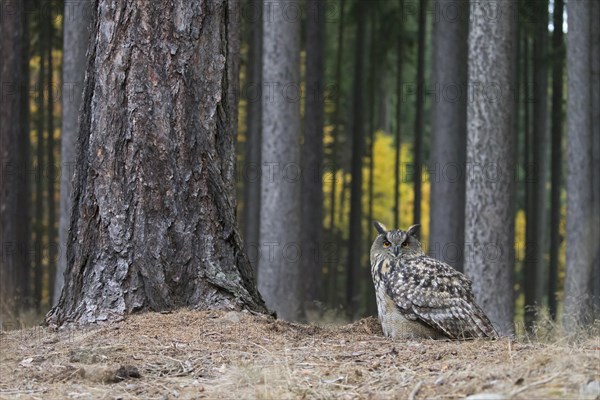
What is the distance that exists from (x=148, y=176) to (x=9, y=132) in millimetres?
10962

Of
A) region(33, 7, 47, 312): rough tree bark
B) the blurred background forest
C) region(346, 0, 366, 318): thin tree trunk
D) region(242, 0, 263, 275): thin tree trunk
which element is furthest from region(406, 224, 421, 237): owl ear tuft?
region(346, 0, 366, 318): thin tree trunk

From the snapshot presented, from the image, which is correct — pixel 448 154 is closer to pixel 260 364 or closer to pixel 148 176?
pixel 148 176

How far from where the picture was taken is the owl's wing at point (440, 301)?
7.87m

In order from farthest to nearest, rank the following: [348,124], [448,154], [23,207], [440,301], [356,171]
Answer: [348,124]
[356,171]
[23,207]
[448,154]
[440,301]

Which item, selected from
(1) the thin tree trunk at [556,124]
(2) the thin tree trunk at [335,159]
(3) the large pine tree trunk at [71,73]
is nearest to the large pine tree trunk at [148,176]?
(3) the large pine tree trunk at [71,73]

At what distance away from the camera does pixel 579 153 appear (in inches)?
634

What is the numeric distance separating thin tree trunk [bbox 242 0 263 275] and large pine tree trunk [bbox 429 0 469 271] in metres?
4.93

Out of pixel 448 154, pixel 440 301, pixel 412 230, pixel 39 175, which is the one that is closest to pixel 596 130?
pixel 448 154

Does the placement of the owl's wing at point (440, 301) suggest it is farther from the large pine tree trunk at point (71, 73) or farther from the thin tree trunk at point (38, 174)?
the thin tree trunk at point (38, 174)

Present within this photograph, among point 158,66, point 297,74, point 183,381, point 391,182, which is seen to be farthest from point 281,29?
point 391,182

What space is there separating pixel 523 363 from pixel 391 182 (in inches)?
1247

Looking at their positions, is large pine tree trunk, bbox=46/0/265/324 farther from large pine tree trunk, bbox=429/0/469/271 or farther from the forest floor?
large pine tree trunk, bbox=429/0/469/271

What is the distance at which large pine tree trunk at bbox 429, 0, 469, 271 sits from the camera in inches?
685

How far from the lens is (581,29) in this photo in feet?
52.6
